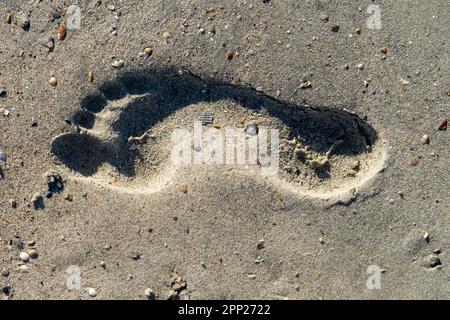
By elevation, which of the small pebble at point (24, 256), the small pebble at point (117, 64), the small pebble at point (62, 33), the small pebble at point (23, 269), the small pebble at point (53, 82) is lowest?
the small pebble at point (23, 269)

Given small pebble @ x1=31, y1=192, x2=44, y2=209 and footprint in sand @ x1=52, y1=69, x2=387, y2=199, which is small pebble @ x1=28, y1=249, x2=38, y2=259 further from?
footprint in sand @ x1=52, y1=69, x2=387, y2=199

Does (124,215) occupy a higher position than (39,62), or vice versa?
(39,62)

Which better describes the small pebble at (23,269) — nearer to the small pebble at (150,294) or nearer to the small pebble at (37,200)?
the small pebble at (37,200)

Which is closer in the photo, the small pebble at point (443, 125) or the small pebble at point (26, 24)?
the small pebble at point (443, 125)

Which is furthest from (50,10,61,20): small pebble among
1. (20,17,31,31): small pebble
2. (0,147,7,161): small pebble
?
(0,147,7,161): small pebble

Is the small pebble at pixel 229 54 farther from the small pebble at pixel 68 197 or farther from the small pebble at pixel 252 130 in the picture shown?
the small pebble at pixel 68 197

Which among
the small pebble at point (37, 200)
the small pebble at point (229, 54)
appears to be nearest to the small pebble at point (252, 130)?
the small pebble at point (229, 54)

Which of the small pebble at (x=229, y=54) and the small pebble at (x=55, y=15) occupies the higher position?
the small pebble at (x=55, y=15)
